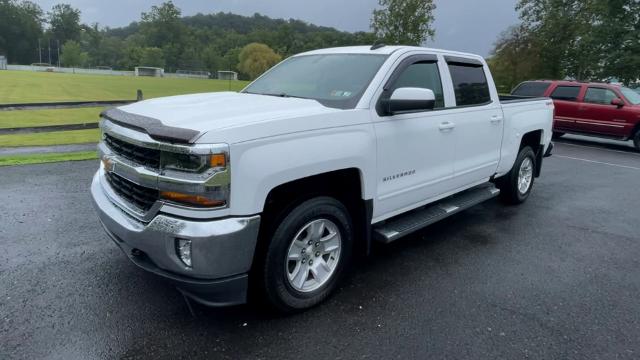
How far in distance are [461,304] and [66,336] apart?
279cm

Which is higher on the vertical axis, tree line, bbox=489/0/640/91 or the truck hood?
tree line, bbox=489/0/640/91

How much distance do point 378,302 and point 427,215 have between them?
1.17m

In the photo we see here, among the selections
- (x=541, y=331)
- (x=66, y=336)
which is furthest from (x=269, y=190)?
(x=541, y=331)

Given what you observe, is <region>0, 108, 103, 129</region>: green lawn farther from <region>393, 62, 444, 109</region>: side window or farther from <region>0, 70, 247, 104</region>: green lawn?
<region>393, 62, 444, 109</region>: side window

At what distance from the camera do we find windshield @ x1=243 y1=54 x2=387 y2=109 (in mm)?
3553

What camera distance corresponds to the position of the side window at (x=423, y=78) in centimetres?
382

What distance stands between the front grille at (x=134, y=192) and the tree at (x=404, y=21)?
72.8ft

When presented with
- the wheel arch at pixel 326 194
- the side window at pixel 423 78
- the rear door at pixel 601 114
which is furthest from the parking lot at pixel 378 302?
the rear door at pixel 601 114

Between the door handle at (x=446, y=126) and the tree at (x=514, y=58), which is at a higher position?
the tree at (x=514, y=58)

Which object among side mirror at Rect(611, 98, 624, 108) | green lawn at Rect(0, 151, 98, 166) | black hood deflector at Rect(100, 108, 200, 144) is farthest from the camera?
side mirror at Rect(611, 98, 624, 108)

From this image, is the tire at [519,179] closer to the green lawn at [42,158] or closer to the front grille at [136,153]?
the front grille at [136,153]

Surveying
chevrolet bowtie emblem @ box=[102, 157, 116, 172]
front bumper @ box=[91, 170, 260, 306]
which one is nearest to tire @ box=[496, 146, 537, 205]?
front bumper @ box=[91, 170, 260, 306]

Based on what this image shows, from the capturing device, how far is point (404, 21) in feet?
77.2

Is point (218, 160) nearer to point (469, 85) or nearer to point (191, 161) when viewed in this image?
point (191, 161)
